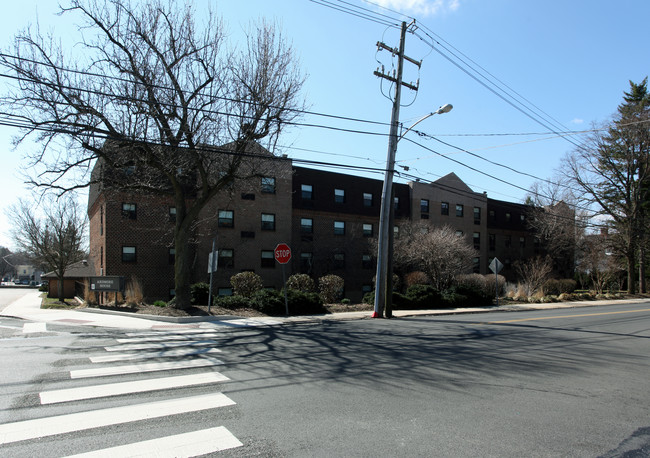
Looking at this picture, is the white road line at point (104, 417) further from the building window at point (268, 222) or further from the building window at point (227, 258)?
the building window at point (268, 222)

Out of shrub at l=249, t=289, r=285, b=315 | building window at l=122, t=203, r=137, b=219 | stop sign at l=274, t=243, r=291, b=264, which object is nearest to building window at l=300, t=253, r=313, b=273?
building window at l=122, t=203, r=137, b=219

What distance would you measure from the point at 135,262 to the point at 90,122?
13.0 metres

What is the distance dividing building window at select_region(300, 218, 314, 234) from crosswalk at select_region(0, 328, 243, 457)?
2218cm

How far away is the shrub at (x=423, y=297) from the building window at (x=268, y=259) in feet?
35.8

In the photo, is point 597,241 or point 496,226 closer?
point 597,241

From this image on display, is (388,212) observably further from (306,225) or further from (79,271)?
(79,271)

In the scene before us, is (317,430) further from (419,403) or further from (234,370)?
(234,370)

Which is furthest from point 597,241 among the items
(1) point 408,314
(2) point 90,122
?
(2) point 90,122

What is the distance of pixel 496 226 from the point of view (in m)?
44.8

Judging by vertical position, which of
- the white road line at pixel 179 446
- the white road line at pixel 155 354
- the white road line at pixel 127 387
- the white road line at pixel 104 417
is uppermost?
the white road line at pixel 179 446

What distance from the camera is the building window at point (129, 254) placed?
25375 millimetres

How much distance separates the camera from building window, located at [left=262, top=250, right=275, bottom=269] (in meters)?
29.1

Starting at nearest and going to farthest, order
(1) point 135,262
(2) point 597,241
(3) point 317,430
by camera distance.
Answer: (3) point 317,430
(1) point 135,262
(2) point 597,241

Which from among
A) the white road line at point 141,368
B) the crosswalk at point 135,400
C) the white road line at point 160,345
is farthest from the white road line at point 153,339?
the white road line at point 141,368
